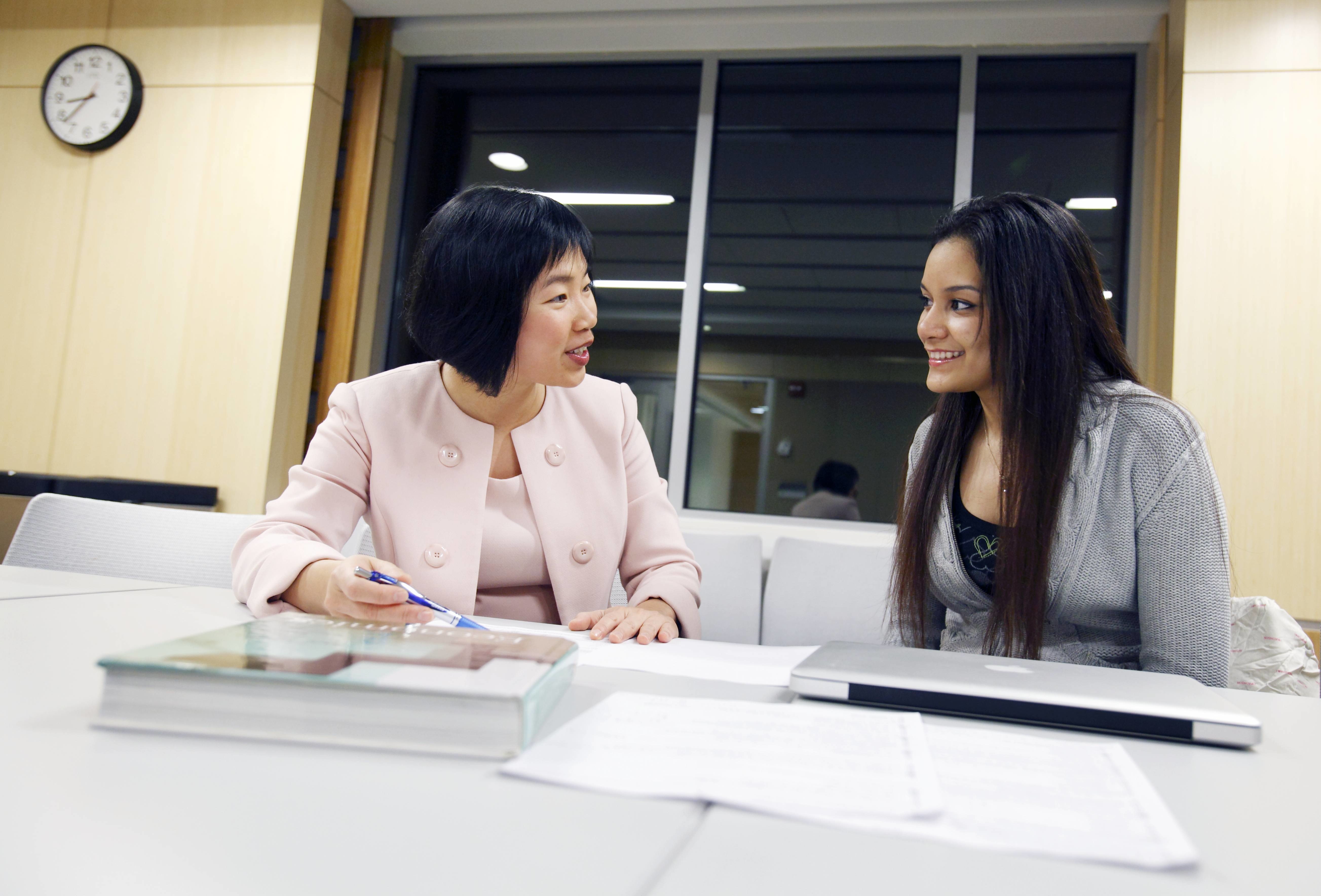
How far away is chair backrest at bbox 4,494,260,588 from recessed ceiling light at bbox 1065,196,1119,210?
338 centimetres

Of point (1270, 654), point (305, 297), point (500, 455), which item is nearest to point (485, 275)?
point (500, 455)

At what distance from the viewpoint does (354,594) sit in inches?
35.5

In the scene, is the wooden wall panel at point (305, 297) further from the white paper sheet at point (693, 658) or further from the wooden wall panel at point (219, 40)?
the white paper sheet at point (693, 658)

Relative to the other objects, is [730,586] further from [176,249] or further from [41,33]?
[41,33]

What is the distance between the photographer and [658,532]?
146 centimetres

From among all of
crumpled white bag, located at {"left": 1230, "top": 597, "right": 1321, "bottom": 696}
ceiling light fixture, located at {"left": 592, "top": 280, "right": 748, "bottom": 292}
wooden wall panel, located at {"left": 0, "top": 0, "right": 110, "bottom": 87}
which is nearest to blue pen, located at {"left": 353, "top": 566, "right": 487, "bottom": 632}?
crumpled white bag, located at {"left": 1230, "top": 597, "right": 1321, "bottom": 696}

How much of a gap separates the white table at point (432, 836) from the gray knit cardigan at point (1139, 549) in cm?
67

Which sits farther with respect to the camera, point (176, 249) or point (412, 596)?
point (176, 249)

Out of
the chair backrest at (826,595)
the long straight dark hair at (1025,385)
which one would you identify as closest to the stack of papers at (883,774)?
the long straight dark hair at (1025,385)

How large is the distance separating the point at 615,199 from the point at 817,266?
1.01 meters

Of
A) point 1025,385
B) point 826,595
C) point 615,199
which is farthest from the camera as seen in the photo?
point 615,199

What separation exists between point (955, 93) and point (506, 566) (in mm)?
3311

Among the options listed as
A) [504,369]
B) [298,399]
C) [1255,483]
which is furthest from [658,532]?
[298,399]

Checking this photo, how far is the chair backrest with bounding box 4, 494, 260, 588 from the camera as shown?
59.8 inches
